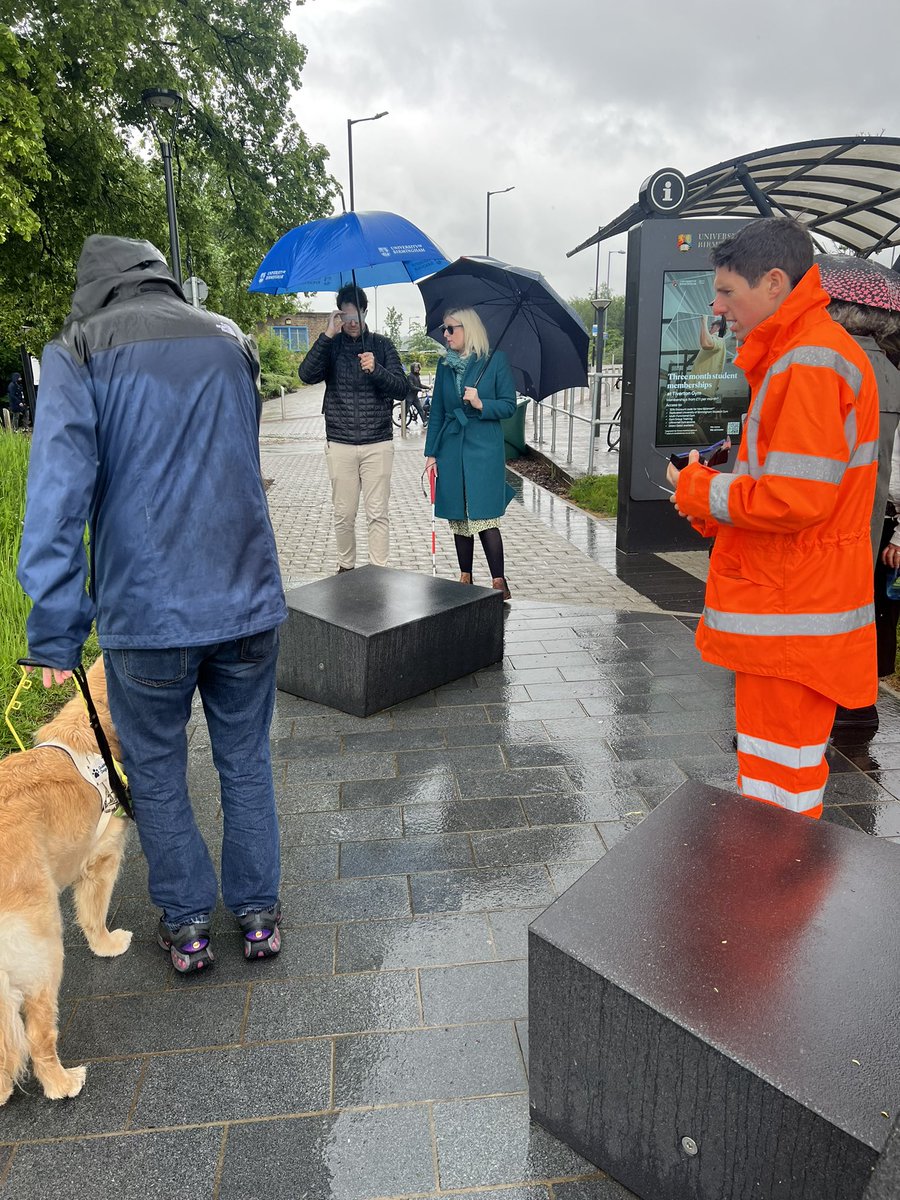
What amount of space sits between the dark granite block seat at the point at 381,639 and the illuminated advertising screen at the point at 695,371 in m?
3.84

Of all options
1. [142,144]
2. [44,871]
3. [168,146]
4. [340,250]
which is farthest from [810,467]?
[142,144]

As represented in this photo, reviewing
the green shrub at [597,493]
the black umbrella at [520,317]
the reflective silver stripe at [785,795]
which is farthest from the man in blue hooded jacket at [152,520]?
the green shrub at [597,493]

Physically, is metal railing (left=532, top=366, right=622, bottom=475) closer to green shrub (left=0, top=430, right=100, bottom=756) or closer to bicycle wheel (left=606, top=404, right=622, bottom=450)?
bicycle wheel (left=606, top=404, right=622, bottom=450)

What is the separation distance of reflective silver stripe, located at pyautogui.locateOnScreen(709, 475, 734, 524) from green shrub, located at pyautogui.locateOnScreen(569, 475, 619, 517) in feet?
26.5

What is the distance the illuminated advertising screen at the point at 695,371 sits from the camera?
802 centimetres

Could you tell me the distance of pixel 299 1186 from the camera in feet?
6.85

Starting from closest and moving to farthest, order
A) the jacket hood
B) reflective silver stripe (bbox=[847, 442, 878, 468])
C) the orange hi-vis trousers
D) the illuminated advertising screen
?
the jacket hood → reflective silver stripe (bbox=[847, 442, 878, 468]) → the orange hi-vis trousers → the illuminated advertising screen

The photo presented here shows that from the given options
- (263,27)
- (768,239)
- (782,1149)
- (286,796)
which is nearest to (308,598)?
(286,796)

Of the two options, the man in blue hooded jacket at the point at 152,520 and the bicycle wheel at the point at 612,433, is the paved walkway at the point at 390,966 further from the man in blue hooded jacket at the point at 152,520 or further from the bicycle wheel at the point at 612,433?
the bicycle wheel at the point at 612,433

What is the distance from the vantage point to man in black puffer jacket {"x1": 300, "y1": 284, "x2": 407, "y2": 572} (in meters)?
6.56

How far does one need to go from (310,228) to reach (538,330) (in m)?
1.85

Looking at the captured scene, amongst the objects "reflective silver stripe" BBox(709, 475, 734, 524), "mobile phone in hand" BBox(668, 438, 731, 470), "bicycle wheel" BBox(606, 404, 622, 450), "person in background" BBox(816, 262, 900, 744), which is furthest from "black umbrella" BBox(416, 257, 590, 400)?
"bicycle wheel" BBox(606, 404, 622, 450)

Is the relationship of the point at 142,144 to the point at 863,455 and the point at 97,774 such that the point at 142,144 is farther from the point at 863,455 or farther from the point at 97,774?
the point at 863,455

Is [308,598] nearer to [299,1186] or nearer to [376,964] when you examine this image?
[376,964]
